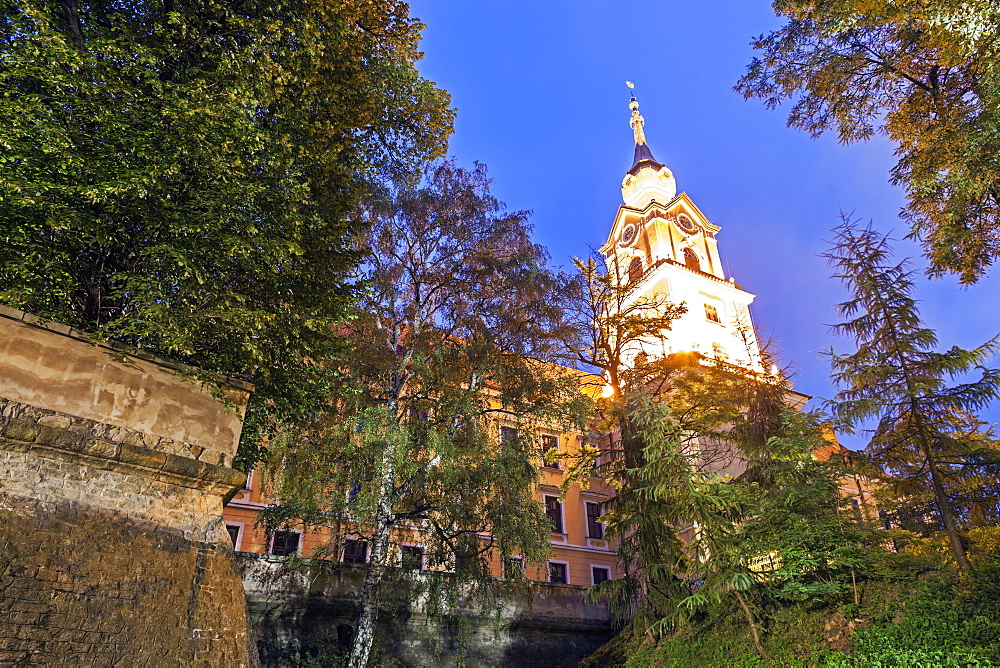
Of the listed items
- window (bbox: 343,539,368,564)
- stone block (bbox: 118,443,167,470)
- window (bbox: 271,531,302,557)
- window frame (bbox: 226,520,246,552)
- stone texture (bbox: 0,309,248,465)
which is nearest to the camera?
stone texture (bbox: 0,309,248,465)

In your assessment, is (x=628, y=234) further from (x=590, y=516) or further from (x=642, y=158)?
(x=590, y=516)

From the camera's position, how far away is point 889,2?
10328 millimetres

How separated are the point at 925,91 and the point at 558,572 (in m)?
23.9

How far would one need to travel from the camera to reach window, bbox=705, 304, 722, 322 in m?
39.8

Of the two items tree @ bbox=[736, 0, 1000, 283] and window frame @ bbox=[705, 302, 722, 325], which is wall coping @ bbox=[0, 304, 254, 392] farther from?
window frame @ bbox=[705, 302, 722, 325]

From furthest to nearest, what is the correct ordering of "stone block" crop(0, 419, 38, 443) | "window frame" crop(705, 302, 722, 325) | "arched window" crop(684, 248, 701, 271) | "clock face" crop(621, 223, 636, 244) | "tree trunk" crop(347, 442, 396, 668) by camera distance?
"clock face" crop(621, 223, 636, 244) < "arched window" crop(684, 248, 701, 271) < "window frame" crop(705, 302, 722, 325) < "tree trunk" crop(347, 442, 396, 668) < "stone block" crop(0, 419, 38, 443)

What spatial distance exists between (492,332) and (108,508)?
12.2 metres

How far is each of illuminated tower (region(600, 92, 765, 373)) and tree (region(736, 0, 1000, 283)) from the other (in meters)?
21.5

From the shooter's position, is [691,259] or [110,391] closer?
[110,391]

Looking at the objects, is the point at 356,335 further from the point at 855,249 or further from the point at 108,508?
the point at 855,249

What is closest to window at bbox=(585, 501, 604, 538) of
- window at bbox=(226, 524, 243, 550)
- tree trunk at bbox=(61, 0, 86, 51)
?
window at bbox=(226, 524, 243, 550)

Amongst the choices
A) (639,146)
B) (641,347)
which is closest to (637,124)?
(639,146)

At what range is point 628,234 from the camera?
47000 mm

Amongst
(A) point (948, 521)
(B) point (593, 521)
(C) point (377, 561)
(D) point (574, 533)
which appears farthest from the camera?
(B) point (593, 521)
